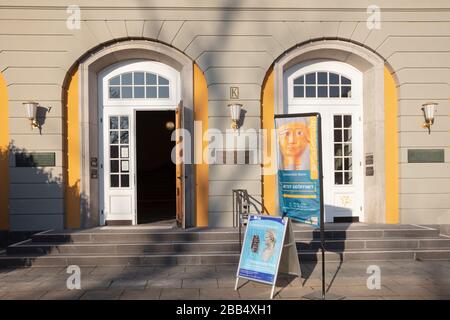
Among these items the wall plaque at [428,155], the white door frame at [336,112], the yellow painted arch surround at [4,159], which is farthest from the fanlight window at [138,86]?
the wall plaque at [428,155]

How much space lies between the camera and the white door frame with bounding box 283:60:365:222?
942 cm

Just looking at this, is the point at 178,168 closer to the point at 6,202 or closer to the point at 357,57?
the point at 6,202

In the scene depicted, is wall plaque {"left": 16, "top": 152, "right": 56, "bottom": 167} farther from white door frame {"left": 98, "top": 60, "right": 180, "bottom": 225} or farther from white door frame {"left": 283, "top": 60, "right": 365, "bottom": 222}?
white door frame {"left": 283, "top": 60, "right": 365, "bottom": 222}

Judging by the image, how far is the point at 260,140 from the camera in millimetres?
8773

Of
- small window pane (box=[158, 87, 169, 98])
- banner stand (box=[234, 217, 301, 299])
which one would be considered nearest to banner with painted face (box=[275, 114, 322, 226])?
banner stand (box=[234, 217, 301, 299])

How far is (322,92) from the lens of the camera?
31.1ft

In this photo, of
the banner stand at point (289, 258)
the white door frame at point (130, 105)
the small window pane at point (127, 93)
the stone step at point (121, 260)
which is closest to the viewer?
the banner stand at point (289, 258)

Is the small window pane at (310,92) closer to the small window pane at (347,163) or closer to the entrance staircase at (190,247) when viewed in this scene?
the small window pane at (347,163)

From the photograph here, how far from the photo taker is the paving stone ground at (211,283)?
561 centimetres

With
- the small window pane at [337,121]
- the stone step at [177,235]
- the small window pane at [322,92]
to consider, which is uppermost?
the small window pane at [322,92]

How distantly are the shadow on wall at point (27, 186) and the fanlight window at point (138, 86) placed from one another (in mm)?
2124

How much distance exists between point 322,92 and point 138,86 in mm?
4049

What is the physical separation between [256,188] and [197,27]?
3.51 metres

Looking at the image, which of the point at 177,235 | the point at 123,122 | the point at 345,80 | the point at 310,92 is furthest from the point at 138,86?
the point at 345,80
